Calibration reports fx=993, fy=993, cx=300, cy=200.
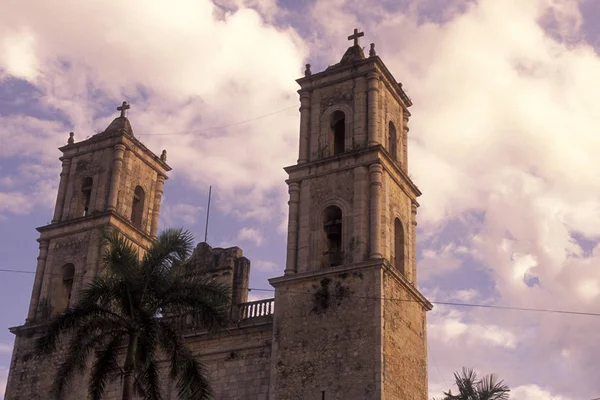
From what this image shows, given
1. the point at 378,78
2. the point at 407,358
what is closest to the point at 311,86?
the point at 378,78

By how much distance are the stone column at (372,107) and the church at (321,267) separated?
0.04m

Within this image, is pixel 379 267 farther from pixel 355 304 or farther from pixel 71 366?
pixel 71 366

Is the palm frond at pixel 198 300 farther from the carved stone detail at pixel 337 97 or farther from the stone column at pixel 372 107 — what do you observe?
the carved stone detail at pixel 337 97

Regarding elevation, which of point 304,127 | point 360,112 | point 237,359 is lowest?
point 237,359

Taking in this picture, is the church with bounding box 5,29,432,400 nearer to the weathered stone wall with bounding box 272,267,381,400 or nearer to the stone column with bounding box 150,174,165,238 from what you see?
the weathered stone wall with bounding box 272,267,381,400

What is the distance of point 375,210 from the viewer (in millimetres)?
29047

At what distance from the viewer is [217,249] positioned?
107 ft

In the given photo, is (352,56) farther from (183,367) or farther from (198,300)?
(183,367)

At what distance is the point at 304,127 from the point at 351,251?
16.9ft

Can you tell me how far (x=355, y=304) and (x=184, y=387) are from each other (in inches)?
254

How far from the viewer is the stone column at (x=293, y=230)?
29406 millimetres

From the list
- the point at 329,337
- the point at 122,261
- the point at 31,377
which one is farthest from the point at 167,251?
the point at 31,377

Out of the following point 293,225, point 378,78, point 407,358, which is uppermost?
point 378,78

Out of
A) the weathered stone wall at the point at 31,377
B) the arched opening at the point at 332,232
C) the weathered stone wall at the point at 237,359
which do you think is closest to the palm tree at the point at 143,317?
the weathered stone wall at the point at 237,359
